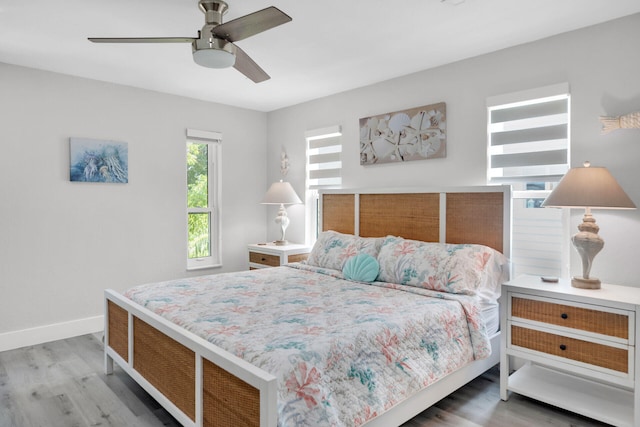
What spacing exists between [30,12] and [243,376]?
2557 millimetres

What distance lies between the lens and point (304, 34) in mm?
2838

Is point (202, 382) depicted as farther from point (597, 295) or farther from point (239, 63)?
point (597, 295)

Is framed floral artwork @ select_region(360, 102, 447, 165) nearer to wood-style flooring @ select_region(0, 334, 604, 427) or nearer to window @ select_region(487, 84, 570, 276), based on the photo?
window @ select_region(487, 84, 570, 276)

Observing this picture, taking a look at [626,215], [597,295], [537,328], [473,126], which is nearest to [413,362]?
[537,328]

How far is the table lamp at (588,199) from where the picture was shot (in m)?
2.31

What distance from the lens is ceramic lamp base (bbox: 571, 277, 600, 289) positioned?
241 cm

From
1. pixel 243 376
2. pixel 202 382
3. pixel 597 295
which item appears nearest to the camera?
pixel 243 376

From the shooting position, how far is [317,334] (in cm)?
191

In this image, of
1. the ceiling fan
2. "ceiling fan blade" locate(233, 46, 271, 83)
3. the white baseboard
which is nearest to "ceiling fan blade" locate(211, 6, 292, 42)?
the ceiling fan

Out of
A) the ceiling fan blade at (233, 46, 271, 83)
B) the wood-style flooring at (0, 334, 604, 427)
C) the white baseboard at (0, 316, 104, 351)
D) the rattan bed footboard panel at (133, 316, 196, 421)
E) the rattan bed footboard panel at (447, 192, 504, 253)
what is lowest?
the wood-style flooring at (0, 334, 604, 427)

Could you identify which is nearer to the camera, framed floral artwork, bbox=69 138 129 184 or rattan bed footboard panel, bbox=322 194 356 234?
framed floral artwork, bbox=69 138 129 184

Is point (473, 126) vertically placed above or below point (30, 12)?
below

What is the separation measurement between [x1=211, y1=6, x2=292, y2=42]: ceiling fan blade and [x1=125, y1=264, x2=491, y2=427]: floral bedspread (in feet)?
4.93

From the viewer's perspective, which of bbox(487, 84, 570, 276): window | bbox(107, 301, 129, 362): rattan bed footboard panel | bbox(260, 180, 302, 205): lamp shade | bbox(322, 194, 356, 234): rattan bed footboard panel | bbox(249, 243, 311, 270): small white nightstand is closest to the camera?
bbox(107, 301, 129, 362): rattan bed footboard panel
